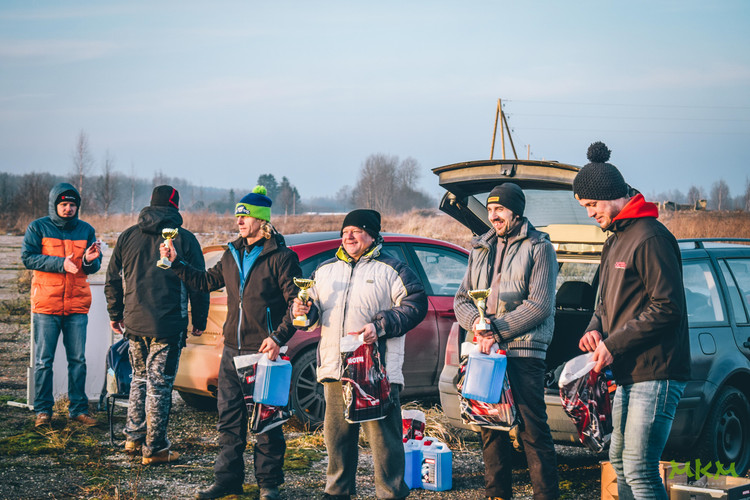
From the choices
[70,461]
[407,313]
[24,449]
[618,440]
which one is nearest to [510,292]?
[407,313]

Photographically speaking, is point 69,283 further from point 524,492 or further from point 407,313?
point 524,492

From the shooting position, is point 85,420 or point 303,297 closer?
point 303,297

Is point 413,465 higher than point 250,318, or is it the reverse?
point 250,318

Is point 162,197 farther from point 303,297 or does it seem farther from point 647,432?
point 647,432

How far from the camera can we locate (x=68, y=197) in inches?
262

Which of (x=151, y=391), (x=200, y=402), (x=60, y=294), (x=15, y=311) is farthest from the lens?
(x=15, y=311)

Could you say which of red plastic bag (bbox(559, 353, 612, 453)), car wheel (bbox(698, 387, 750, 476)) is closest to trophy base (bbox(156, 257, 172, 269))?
red plastic bag (bbox(559, 353, 612, 453))

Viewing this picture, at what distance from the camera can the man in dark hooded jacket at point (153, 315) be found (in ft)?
18.0

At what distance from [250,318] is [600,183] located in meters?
2.37

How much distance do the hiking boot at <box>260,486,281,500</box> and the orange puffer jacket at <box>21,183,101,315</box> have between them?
287 centimetres

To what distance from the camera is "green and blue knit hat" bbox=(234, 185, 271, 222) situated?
15.9 ft

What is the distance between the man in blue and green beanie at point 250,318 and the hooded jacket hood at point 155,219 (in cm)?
69

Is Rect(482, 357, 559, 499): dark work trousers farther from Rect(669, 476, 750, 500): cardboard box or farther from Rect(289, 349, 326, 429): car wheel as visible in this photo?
Rect(289, 349, 326, 429): car wheel

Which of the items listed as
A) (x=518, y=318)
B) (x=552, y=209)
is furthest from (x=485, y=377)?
(x=552, y=209)
